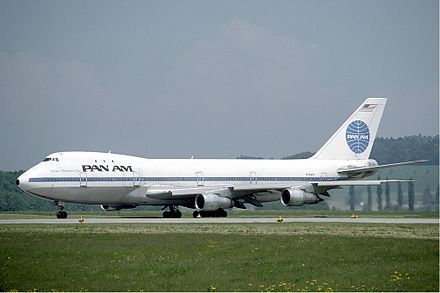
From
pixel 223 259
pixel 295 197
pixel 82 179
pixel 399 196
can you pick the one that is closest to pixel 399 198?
pixel 399 196

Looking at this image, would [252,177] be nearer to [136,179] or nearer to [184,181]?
[184,181]

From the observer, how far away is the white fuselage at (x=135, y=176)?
2532 inches

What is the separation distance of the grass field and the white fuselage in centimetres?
1743

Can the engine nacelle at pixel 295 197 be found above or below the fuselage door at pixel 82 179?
below

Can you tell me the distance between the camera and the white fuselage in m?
64.3

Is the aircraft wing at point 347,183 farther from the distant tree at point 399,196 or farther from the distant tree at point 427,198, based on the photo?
the distant tree at point 399,196

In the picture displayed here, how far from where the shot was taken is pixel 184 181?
6938 centimetres

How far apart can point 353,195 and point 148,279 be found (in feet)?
162

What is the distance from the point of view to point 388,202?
7625 cm

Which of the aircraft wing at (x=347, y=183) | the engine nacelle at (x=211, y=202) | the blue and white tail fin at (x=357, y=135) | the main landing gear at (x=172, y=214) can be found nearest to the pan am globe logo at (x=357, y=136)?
the blue and white tail fin at (x=357, y=135)

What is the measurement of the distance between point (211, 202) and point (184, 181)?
377cm

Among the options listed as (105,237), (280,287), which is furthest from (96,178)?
(280,287)

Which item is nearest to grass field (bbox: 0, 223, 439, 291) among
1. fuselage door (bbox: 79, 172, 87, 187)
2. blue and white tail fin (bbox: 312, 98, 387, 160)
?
fuselage door (bbox: 79, 172, 87, 187)

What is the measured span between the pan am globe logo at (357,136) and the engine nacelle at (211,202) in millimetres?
16967
